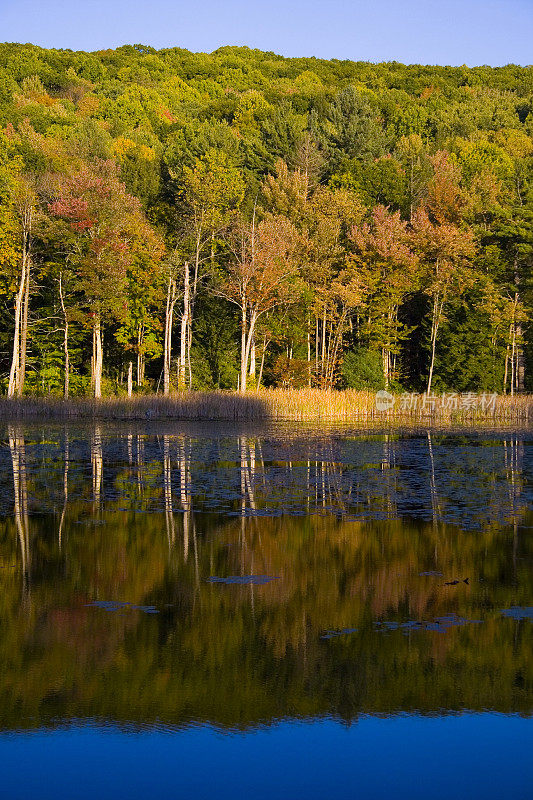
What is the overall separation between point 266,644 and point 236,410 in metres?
30.6

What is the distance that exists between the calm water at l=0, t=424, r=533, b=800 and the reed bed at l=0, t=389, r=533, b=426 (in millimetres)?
21844

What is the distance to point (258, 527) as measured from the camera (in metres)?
13.2

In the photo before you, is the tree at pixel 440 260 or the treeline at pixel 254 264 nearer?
the treeline at pixel 254 264

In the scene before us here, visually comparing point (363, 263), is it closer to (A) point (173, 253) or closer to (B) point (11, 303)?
(A) point (173, 253)

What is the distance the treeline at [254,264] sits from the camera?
4853 centimetres

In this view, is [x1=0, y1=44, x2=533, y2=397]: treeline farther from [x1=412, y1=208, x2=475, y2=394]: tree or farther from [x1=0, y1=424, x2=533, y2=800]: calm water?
[x1=0, y1=424, x2=533, y2=800]: calm water

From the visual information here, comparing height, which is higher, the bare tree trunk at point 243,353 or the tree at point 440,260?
the tree at point 440,260

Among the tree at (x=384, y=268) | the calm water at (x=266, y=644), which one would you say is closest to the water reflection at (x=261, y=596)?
the calm water at (x=266, y=644)

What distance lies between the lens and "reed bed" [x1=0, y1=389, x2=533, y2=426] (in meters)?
38.4

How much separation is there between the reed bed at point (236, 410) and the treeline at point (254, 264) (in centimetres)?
715

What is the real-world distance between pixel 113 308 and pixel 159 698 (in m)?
43.1

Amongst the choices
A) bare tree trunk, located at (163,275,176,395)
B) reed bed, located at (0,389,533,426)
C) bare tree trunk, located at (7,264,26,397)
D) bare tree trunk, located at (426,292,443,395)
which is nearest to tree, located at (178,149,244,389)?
bare tree trunk, located at (163,275,176,395)

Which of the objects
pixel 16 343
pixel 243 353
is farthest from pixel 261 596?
pixel 243 353

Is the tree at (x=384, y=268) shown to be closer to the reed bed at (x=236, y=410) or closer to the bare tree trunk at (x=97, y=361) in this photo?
the reed bed at (x=236, y=410)
